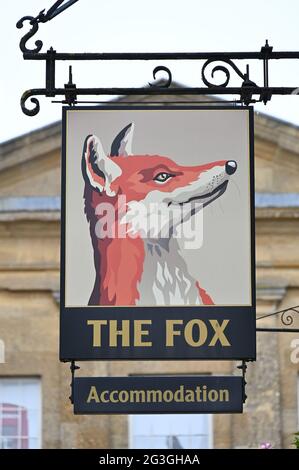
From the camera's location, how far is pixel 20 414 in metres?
26.6

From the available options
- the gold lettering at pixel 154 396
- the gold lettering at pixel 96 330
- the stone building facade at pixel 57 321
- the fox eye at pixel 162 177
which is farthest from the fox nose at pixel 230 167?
the stone building facade at pixel 57 321

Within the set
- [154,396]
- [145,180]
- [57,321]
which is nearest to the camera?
[154,396]

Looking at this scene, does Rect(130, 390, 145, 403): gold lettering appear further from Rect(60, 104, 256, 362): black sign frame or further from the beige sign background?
the beige sign background

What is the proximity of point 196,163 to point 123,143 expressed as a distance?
0.50 m

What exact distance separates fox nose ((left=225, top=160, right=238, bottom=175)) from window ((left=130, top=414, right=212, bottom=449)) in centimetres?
1522

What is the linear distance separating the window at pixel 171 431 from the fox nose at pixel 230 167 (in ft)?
49.9

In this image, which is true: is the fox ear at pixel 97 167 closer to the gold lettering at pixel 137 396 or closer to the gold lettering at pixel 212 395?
the gold lettering at pixel 137 396

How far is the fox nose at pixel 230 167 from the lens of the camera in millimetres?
11266

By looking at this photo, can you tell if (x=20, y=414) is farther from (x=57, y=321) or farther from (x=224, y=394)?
(x=224, y=394)

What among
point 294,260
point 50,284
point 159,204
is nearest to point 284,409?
point 294,260

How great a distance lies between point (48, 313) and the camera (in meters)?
26.9

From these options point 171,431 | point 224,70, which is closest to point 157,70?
point 224,70

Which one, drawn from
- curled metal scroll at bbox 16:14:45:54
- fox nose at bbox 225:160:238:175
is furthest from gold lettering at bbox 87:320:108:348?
curled metal scroll at bbox 16:14:45:54

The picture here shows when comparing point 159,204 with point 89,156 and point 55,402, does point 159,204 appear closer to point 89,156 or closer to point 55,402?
point 89,156
